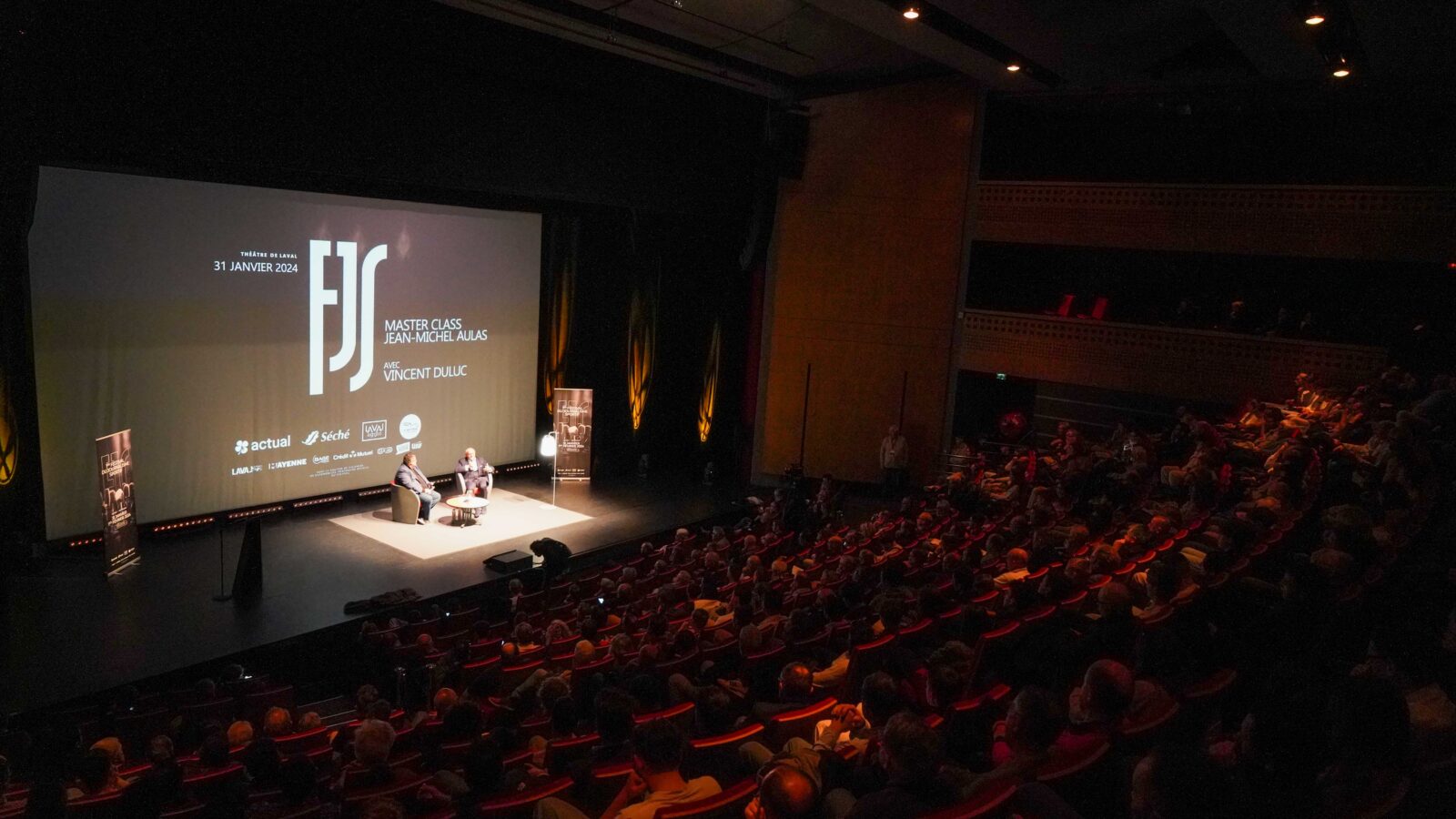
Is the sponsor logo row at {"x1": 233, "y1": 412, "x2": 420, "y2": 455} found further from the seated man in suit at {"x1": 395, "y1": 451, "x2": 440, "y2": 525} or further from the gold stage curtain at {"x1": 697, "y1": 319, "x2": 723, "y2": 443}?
the gold stage curtain at {"x1": 697, "y1": 319, "x2": 723, "y2": 443}

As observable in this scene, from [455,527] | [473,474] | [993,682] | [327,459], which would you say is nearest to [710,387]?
[473,474]

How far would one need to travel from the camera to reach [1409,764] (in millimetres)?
2018

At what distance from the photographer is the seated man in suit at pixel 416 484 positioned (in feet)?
34.6

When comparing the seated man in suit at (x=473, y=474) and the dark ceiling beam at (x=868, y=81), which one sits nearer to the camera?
the seated man in suit at (x=473, y=474)

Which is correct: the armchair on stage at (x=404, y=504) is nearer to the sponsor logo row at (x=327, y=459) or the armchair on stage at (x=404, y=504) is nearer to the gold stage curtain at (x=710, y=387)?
the sponsor logo row at (x=327, y=459)

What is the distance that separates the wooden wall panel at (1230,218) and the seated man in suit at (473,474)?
24.6 ft

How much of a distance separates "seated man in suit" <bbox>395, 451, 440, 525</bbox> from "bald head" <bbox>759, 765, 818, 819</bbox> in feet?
30.0

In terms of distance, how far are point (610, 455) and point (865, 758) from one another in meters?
11.2

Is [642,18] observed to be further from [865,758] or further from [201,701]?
[865,758]

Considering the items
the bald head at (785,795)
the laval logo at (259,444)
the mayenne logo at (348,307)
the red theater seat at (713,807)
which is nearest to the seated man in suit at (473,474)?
the mayenne logo at (348,307)

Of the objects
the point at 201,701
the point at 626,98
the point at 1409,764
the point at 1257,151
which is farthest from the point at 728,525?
the point at 1409,764

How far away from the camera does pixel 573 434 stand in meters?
12.6

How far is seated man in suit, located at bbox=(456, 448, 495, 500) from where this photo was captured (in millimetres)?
11125

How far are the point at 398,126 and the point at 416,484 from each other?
417cm
